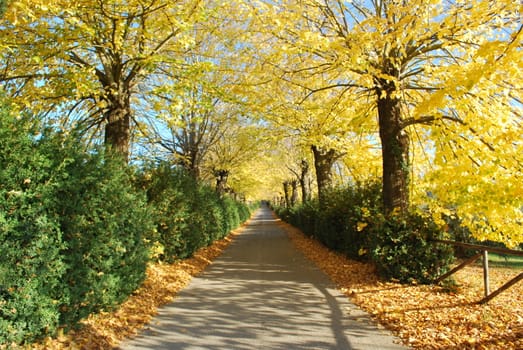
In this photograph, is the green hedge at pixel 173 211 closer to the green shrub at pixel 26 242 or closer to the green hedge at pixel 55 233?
the green hedge at pixel 55 233

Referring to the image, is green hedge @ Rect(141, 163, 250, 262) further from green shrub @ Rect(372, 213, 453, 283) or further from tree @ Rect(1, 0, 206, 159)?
green shrub @ Rect(372, 213, 453, 283)

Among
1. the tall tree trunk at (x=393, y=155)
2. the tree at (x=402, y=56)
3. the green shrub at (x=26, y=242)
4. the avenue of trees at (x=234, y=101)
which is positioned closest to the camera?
the green shrub at (x=26, y=242)

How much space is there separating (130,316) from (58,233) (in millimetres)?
1895

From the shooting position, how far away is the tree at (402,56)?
20.0ft

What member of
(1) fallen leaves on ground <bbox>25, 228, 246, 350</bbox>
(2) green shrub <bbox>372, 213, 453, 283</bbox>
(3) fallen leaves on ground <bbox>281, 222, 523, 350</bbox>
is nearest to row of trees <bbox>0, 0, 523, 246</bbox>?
(2) green shrub <bbox>372, 213, 453, 283</bbox>

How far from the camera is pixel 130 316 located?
518 centimetres

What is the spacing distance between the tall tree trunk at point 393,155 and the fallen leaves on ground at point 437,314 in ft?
5.47

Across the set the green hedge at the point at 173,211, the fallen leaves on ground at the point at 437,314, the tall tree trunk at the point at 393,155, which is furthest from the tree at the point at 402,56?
the green hedge at the point at 173,211

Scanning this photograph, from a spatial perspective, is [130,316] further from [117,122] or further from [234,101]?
[234,101]

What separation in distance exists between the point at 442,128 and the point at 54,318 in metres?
7.03

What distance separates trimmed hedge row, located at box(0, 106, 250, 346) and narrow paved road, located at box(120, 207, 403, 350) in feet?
2.62

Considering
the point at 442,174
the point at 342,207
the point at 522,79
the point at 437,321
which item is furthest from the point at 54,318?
→ the point at 342,207

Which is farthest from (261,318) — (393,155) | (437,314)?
(393,155)

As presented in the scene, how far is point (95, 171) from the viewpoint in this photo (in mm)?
4711
